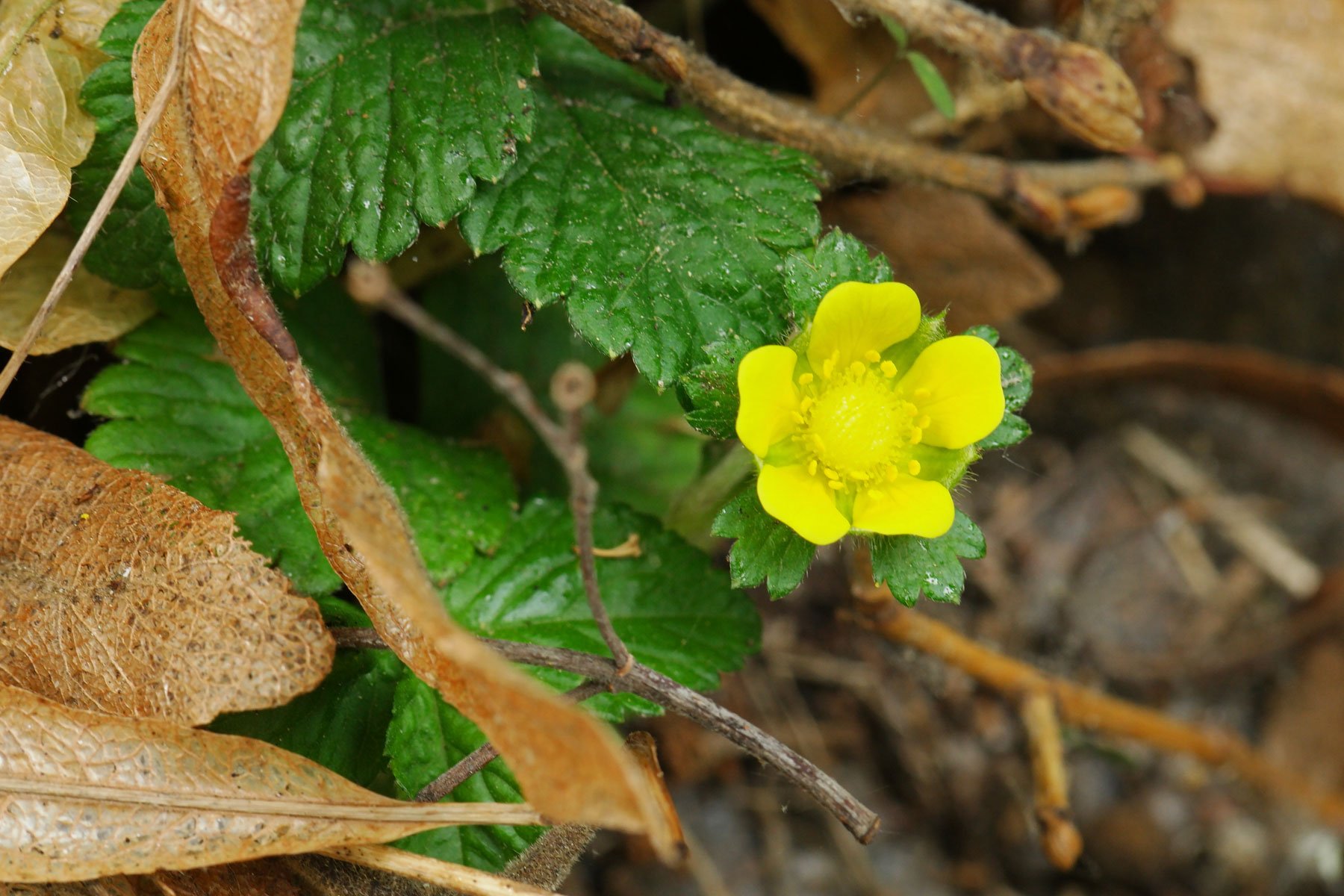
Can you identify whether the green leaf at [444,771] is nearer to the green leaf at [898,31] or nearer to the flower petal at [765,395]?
the flower petal at [765,395]

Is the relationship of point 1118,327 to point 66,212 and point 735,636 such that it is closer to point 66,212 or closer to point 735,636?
point 735,636

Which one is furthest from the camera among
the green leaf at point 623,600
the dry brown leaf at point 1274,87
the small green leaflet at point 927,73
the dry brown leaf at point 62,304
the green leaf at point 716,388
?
the dry brown leaf at point 1274,87

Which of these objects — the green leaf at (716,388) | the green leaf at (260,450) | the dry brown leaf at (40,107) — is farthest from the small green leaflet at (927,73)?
the dry brown leaf at (40,107)

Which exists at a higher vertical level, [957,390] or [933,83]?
[933,83]

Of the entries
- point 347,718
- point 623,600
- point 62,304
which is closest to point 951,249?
point 623,600

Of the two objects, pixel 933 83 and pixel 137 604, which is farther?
pixel 933 83

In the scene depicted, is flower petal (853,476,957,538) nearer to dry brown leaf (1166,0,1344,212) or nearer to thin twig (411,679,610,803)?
thin twig (411,679,610,803)

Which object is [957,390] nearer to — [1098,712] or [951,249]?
[951,249]

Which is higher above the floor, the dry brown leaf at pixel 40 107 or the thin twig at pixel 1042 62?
the dry brown leaf at pixel 40 107
